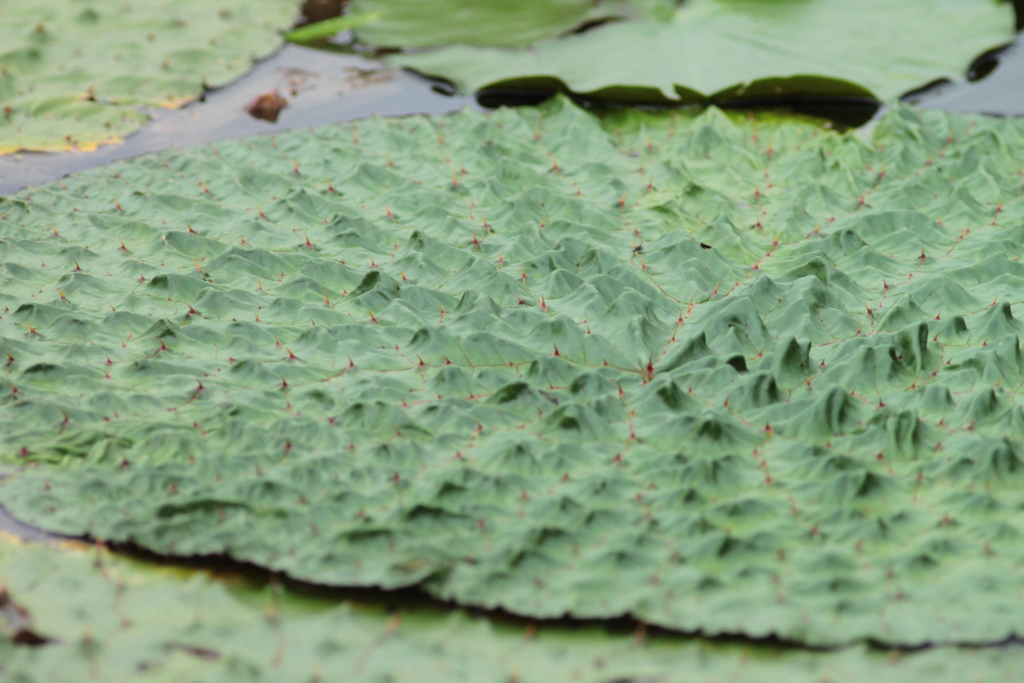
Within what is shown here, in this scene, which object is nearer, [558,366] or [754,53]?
[558,366]

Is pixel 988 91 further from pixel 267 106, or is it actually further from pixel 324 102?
pixel 267 106

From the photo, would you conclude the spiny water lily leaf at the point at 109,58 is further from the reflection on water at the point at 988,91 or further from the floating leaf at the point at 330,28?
the reflection on water at the point at 988,91

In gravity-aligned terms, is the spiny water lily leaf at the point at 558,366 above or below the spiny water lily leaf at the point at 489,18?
below

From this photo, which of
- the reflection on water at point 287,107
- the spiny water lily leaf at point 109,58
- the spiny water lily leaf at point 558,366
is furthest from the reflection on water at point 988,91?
the spiny water lily leaf at point 109,58

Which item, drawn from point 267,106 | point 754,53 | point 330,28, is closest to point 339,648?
point 267,106

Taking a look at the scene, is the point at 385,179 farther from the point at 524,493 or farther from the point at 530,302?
the point at 524,493

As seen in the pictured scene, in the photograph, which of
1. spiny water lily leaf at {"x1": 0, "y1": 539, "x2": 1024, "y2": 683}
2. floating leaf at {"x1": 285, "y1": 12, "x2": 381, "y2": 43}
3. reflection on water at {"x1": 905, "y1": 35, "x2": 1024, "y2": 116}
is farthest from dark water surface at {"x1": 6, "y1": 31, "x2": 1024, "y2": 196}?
spiny water lily leaf at {"x1": 0, "y1": 539, "x2": 1024, "y2": 683}
